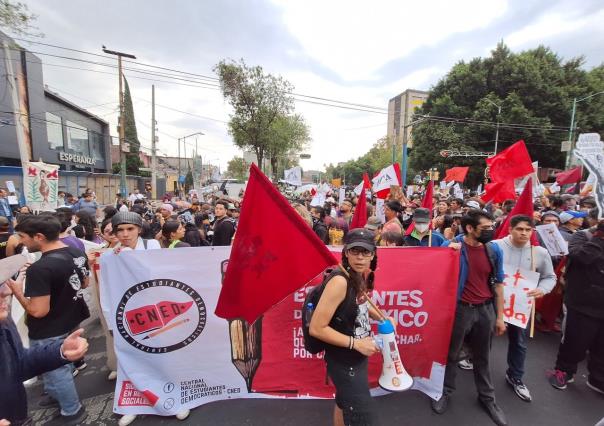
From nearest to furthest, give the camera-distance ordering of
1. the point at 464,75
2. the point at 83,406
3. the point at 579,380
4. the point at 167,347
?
the point at 167,347 → the point at 83,406 → the point at 579,380 → the point at 464,75

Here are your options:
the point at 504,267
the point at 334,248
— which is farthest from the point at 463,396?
the point at 334,248

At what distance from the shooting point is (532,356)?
3896 millimetres

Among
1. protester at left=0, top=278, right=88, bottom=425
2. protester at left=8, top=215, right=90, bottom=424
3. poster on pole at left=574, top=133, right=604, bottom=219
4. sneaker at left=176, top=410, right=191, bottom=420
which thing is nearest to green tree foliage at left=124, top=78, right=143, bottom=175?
protester at left=8, top=215, right=90, bottom=424

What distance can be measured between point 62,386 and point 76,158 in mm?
33301

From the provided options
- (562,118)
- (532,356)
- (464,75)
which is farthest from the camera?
(464,75)

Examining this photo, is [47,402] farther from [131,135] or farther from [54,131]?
[131,135]

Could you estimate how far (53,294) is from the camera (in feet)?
8.39

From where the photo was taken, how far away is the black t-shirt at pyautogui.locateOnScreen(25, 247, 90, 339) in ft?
7.79

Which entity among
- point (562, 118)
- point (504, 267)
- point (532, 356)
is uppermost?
point (562, 118)

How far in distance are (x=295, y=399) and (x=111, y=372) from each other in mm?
2190

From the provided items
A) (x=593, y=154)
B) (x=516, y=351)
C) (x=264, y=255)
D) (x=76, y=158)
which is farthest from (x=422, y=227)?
(x=76, y=158)

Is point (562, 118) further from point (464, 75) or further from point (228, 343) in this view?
point (228, 343)

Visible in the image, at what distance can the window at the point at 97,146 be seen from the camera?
32.4m

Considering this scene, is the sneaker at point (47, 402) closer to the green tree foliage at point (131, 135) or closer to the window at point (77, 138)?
the window at point (77, 138)
